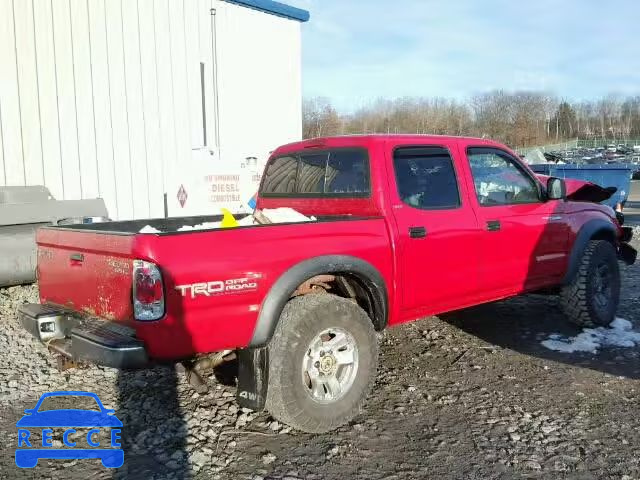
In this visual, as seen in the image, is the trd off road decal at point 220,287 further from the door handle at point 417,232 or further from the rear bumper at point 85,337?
the door handle at point 417,232

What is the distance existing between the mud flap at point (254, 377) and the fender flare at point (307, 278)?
0.09 meters

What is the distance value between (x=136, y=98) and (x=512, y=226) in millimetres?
6757

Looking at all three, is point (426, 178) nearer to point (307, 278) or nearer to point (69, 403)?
point (307, 278)

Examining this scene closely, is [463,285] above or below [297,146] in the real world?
below

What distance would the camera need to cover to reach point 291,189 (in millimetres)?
5121

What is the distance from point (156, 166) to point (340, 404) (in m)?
7.08

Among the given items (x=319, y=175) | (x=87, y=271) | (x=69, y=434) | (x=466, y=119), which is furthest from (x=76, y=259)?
(x=466, y=119)

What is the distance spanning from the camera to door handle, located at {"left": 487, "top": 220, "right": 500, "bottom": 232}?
4.84 metres

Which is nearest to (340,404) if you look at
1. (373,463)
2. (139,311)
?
(373,463)

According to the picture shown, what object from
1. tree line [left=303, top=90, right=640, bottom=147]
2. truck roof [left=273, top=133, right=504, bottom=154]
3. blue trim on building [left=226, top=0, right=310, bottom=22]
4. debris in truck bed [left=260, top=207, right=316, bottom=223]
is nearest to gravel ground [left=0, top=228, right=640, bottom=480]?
debris in truck bed [left=260, top=207, right=316, bottom=223]

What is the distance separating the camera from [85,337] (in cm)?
333

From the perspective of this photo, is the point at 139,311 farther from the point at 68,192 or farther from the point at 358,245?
the point at 68,192

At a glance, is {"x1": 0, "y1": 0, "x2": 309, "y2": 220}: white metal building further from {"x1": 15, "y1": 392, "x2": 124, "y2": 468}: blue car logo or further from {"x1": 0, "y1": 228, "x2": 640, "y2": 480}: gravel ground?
{"x1": 15, "y1": 392, "x2": 124, "y2": 468}: blue car logo

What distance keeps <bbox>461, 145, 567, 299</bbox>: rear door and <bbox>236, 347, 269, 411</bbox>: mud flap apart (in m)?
2.11
